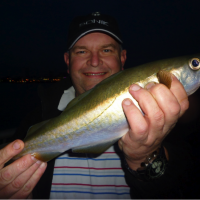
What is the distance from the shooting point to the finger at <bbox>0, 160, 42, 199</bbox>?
1.74 metres

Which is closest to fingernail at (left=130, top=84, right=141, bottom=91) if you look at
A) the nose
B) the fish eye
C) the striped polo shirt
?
the fish eye

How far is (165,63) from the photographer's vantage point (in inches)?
59.7

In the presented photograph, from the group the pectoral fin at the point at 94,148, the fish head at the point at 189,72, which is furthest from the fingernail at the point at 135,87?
the pectoral fin at the point at 94,148

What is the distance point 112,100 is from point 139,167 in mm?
1110

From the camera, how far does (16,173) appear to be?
173cm

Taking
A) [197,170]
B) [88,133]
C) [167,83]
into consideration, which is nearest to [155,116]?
[167,83]

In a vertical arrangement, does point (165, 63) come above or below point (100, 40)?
below

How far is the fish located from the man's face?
55.3 inches

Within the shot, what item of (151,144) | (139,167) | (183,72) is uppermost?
(183,72)

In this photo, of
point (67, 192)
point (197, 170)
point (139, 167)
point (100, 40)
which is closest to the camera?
point (139, 167)

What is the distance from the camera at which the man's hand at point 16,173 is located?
1700 millimetres

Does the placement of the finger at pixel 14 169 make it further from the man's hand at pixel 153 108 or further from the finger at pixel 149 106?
the finger at pixel 149 106

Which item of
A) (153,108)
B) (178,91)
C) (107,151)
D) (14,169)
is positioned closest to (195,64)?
(178,91)

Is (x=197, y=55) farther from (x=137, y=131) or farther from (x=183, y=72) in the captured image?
(x=137, y=131)
